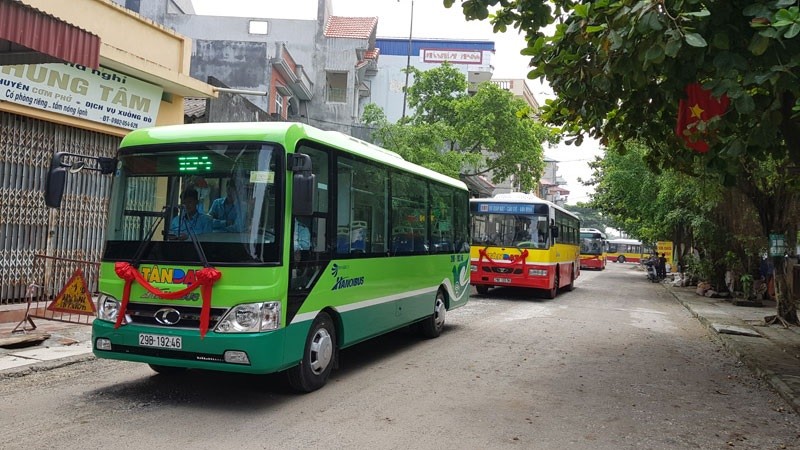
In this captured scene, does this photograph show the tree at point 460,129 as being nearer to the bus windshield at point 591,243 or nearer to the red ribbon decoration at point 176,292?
the red ribbon decoration at point 176,292

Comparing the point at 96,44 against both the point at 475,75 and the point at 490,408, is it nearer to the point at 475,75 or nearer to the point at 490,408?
the point at 490,408

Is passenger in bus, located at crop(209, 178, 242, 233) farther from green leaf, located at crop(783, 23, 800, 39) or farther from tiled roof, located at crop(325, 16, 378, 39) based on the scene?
tiled roof, located at crop(325, 16, 378, 39)

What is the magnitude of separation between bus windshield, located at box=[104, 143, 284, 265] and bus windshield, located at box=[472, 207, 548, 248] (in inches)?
462

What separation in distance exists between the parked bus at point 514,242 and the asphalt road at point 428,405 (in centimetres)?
706

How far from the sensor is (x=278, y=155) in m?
5.38

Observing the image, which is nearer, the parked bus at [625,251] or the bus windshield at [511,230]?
the bus windshield at [511,230]

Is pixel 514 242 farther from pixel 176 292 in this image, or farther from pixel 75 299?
pixel 176 292

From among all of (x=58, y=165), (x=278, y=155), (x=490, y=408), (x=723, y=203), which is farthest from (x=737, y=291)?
(x=58, y=165)

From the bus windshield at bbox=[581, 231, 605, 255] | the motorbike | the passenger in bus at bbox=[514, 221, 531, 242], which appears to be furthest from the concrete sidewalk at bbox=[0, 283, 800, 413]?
the bus windshield at bbox=[581, 231, 605, 255]

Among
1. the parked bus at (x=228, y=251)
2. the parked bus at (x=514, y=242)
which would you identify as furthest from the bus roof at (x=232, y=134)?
the parked bus at (x=514, y=242)

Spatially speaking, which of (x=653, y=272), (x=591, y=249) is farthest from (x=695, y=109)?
(x=591, y=249)

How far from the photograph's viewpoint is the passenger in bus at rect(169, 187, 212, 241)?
543 centimetres

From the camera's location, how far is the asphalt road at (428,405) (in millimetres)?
4707

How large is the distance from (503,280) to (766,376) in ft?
29.4
